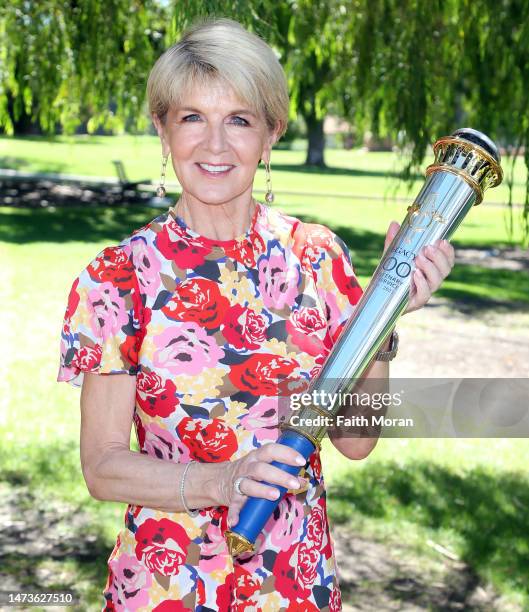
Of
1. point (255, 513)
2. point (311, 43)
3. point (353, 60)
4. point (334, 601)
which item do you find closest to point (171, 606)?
point (334, 601)

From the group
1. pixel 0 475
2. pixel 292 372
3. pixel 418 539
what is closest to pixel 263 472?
pixel 292 372

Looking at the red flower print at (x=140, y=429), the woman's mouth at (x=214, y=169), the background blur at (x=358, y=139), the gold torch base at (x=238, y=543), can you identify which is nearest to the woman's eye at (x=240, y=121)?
the woman's mouth at (x=214, y=169)

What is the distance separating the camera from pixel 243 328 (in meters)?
2.27

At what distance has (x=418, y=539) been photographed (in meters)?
5.86

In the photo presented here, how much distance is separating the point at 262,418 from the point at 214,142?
65cm

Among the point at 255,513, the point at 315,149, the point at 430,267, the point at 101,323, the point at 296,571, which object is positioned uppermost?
the point at 430,267

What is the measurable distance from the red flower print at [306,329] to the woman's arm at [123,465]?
1.31 feet

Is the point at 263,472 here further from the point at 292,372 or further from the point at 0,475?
the point at 0,475

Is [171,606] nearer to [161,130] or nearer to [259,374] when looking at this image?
[259,374]

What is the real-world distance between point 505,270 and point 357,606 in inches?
502

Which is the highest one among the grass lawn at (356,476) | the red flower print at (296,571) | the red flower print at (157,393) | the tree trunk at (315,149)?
the red flower print at (157,393)

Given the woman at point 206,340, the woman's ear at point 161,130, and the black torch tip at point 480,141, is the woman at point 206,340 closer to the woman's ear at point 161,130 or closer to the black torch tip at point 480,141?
the woman's ear at point 161,130

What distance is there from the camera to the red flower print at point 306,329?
2.29 meters

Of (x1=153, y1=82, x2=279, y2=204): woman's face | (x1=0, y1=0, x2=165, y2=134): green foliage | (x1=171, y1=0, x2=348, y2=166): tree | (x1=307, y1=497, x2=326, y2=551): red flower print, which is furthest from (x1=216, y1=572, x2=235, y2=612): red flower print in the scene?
(x1=0, y1=0, x2=165, y2=134): green foliage
